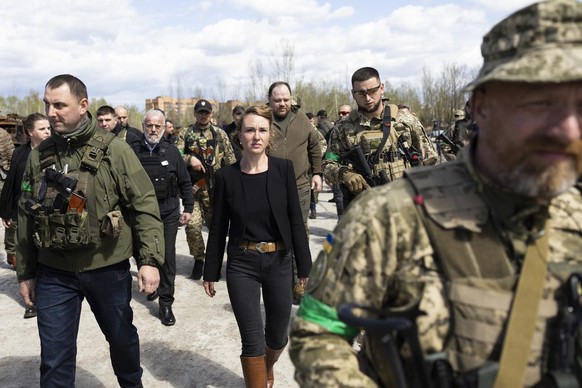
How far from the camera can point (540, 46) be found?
1215mm

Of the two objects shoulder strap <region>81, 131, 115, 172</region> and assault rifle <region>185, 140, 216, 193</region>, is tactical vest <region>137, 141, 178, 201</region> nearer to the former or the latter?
assault rifle <region>185, 140, 216, 193</region>

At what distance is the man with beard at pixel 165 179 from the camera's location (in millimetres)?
5055

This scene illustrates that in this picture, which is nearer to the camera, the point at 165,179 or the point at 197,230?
the point at 165,179

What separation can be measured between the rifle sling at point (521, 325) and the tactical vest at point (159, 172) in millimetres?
4257

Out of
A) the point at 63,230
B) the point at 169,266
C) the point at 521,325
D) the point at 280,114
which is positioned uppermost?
the point at 280,114

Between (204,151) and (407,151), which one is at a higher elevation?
(407,151)

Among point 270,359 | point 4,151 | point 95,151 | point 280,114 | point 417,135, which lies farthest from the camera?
point 4,151

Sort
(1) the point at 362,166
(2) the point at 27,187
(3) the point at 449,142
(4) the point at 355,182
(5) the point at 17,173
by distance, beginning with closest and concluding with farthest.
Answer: (2) the point at 27,187 → (4) the point at 355,182 → (1) the point at 362,166 → (5) the point at 17,173 → (3) the point at 449,142

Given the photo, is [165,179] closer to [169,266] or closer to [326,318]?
[169,266]

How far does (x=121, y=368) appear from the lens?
3178mm

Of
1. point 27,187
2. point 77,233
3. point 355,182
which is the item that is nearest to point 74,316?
point 77,233

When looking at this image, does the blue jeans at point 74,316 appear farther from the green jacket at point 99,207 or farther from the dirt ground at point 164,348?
the dirt ground at point 164,348

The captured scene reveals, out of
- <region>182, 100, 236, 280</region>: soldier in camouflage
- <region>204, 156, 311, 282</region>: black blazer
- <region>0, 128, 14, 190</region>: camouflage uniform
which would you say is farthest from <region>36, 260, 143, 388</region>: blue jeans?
<region>0, 128, 14, 190</region>: camouflage uniform

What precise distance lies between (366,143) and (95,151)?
2284 millimetres
